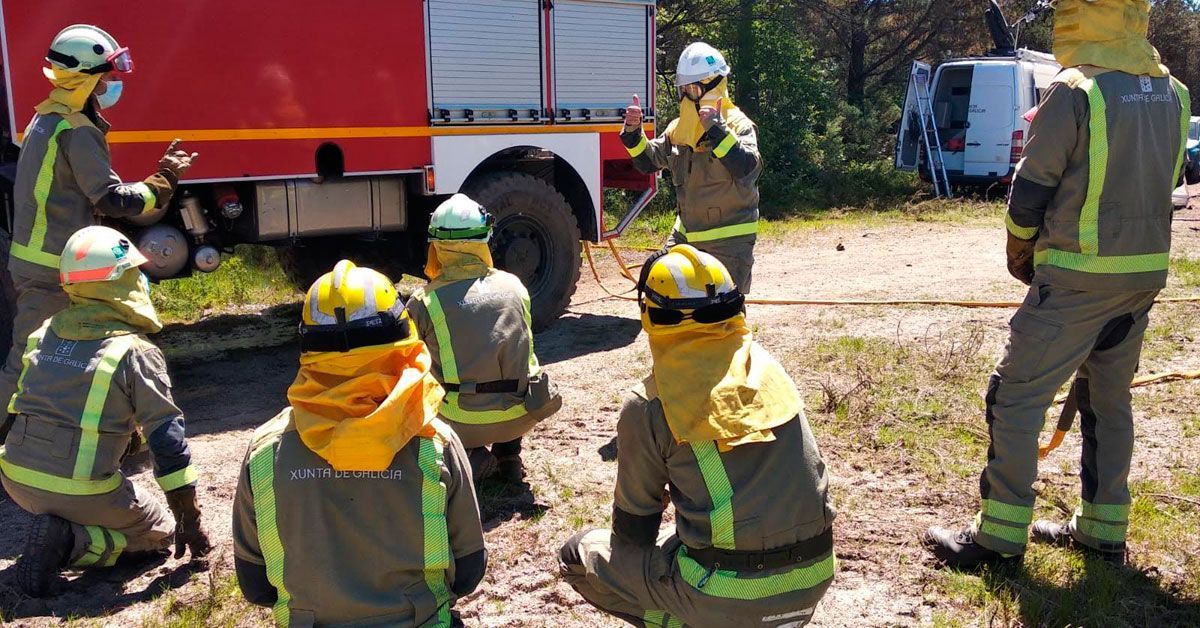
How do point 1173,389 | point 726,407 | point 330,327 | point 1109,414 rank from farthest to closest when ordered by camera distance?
point 1173,389
point 1109,414
point 726,407
point 330,327

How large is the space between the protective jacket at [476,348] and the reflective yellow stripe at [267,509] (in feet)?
6.19

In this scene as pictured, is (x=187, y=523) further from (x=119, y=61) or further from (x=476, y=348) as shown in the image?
(x=119, y=61)

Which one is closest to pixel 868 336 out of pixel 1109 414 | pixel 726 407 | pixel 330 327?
pixel 1109 414

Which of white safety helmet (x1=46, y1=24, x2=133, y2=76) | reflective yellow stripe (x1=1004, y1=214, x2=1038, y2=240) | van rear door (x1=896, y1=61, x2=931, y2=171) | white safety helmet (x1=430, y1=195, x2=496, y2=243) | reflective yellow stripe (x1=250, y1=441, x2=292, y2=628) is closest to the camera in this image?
reflective yellow stripe (x1=250, y1=441, x2=292, y2=628)

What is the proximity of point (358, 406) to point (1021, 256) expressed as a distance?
2.70 meters

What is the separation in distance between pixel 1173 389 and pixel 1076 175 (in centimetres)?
290

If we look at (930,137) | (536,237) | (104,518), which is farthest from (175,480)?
(930,137)

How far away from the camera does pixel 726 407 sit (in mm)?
2523

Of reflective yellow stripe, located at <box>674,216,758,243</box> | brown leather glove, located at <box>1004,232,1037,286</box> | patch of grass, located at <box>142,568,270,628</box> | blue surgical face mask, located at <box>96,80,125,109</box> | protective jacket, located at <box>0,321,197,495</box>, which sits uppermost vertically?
blue surgical face mask, located at <box>96,80,125,109</box>

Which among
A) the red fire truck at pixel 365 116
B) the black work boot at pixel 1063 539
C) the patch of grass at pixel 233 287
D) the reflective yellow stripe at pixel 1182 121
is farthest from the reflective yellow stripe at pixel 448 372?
the patch of grass at pixel 233 287

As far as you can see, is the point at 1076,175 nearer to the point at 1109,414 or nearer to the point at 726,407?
the point at 1109,414

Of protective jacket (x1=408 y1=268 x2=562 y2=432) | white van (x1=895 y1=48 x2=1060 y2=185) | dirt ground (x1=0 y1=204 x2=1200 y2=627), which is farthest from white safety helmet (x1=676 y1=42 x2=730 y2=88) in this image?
white van (x1=895 y1=48 x2=1060 y2=185)

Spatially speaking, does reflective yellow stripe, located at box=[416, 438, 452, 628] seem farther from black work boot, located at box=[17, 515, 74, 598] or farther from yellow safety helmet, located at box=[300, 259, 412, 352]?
black work boot, located at box=[17, 515, 74, 598]

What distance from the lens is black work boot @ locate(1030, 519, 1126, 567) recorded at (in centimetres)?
383
